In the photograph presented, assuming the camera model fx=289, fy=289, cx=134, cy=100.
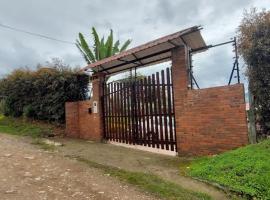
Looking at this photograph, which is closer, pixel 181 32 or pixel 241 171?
pixel 241 171

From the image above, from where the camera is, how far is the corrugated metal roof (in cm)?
765

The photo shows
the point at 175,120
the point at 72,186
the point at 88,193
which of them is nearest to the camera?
the point at 88,193

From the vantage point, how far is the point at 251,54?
6953mm

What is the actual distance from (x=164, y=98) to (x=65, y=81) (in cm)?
669

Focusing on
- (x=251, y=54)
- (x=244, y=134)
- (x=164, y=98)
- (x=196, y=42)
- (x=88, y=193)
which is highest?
(x=196, y=42)

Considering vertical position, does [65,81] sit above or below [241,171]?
above

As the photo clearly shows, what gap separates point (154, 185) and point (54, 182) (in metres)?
1.88

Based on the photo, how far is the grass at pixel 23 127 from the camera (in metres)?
13.1

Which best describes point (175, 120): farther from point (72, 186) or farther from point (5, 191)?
point (5, 191)

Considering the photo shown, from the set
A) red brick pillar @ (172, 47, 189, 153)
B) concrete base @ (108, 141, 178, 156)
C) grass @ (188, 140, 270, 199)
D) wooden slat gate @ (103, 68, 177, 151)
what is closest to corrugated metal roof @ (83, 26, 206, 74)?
red brick pillar @ (172, 47, 189, 153)

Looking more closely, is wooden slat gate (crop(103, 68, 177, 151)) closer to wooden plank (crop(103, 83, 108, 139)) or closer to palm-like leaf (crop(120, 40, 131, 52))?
wooden plank (crop(103, 83, 108, 139))

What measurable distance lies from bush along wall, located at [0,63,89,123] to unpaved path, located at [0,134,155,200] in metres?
6.60

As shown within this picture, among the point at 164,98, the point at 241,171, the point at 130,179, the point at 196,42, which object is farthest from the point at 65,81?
the point at 241,171

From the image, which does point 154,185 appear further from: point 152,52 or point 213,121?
point 152,52
